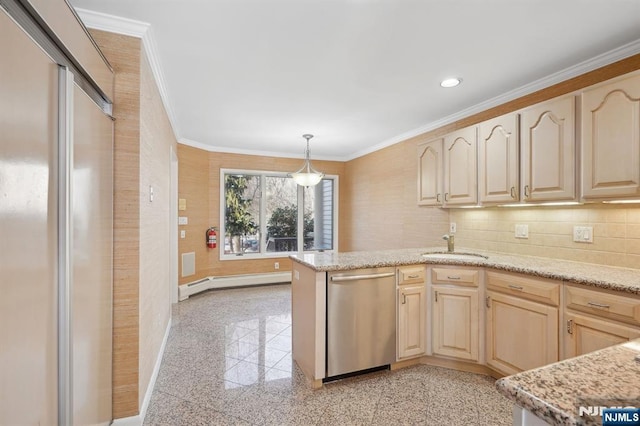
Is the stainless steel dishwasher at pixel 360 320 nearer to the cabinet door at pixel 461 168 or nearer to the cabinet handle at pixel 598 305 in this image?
the cabinet door at pixel 461 168

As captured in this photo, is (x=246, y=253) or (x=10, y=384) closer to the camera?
(x=10, y=384)

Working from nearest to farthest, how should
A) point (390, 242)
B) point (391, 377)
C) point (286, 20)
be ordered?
1. point (286, 20)
2. point (391, 377)
3. point (390, 242)

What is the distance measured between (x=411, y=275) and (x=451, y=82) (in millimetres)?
1830

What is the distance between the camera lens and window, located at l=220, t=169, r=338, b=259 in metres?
5.77

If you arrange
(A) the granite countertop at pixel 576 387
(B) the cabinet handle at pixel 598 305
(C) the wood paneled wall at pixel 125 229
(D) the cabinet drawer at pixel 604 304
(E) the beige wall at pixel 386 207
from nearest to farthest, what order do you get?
1. (A) the granite countertop at pixel 576 387
2. (D) the cabinet drawer at pixel 604 304
3. (B) the cabinet handle at pixel 598 305
4. (C) the wood paneled wall at pixel 125 229
5. (E) the beige wall at pixel 386 207

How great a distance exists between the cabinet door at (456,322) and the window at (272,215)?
384cm

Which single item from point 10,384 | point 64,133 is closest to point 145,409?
point 10,384

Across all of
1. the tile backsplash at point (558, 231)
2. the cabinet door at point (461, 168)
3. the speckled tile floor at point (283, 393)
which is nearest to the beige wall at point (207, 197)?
the speckled tile floor at point (283, 393)

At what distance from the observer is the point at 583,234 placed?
8.16 feet

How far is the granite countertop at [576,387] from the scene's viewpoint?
599mm

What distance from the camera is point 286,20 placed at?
1.96 meters

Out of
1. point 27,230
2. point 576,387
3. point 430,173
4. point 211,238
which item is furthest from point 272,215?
point 576,387

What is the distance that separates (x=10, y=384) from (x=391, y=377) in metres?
2.43

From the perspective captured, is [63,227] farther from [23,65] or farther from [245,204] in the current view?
[245,204]
